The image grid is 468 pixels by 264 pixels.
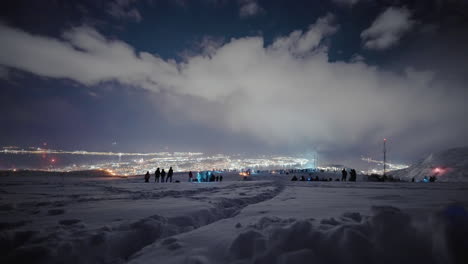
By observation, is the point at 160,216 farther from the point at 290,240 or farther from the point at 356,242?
the point at 356,242

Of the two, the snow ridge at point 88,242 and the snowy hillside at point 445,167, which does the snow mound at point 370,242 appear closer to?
the snow ridge at point 88,242

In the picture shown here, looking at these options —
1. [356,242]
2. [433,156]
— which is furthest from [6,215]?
[433,156]

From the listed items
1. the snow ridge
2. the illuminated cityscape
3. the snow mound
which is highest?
the snow mound

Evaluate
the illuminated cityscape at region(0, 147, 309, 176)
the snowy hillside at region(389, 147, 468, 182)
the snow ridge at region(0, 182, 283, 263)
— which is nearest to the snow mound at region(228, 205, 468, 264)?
the snow ridge at region(0, 182, 283, 263)

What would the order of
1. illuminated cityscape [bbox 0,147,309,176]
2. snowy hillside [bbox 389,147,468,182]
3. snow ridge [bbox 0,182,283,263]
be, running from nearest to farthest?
snow ridge [bbox 0,182,283,263] < snowy hillside [bbox 389,147,468,182] < illuminated cityscape [bbox 0,147,309,176]

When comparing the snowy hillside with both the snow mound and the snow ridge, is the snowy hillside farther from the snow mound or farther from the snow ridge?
the snow ridge

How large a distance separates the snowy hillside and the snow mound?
5814 cm

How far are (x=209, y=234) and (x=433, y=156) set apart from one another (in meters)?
78.1

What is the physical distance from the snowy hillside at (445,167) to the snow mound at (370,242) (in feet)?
191

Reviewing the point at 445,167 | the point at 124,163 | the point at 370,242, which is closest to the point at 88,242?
the point at 370,242

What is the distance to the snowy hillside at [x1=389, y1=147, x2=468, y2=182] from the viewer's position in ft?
146

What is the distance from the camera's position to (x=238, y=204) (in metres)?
7.37

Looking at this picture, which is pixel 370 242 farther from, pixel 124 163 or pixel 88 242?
pixel 124 163

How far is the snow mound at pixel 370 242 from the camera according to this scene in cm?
231
